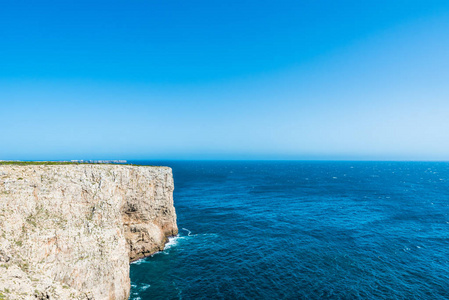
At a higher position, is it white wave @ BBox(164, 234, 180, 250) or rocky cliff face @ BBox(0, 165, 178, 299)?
rocky cliff face @ BBox(0, 165, 178, 299)

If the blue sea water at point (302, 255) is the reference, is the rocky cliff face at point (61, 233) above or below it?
above

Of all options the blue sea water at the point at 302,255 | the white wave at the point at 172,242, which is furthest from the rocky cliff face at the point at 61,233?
the white wave at the point at 172,242

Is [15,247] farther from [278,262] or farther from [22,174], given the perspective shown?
[278,262]

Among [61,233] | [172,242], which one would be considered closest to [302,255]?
[172,242]

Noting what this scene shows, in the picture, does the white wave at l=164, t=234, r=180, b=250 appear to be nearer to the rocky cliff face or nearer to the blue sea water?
the blue sea water

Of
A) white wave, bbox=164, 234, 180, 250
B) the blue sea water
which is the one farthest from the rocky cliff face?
white wave, bbox=164, 234, 180, 250

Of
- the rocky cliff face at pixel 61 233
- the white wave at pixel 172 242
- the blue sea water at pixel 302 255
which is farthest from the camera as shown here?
the white wave at pixel 172 242

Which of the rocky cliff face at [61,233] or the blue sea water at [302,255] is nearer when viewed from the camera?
Answer: the rocky cliff face at [61,233]

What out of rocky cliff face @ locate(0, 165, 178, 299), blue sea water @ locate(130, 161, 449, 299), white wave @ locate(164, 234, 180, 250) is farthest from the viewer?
white wave @ locate(164, 234, 180, 250)

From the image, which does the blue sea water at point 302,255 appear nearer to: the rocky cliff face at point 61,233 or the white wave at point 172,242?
the white wave at point 172,242
